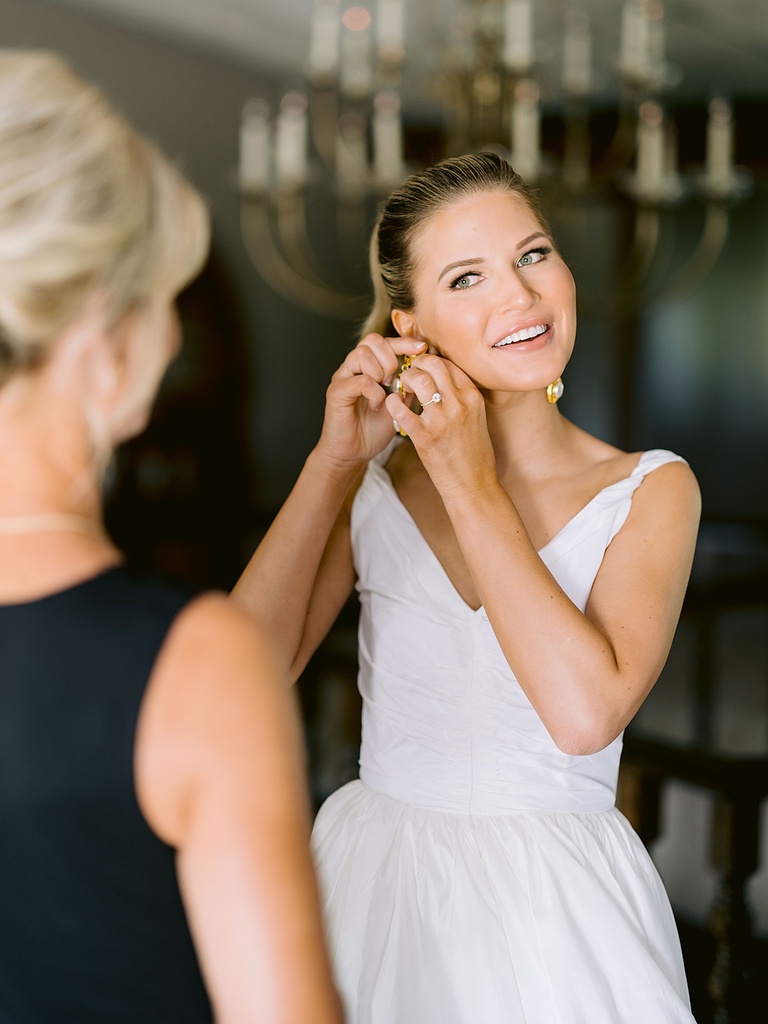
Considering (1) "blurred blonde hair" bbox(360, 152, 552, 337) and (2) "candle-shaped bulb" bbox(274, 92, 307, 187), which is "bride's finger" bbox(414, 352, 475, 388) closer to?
(1) "blurred blonde hair" bbox(360, 152, 552, 337)

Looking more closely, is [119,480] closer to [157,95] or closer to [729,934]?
[157,95]

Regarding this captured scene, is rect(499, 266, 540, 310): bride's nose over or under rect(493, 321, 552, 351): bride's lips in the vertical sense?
over

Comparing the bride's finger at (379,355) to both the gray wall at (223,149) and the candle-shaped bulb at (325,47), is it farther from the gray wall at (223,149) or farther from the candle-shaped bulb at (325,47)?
the gray wall at (223,149)

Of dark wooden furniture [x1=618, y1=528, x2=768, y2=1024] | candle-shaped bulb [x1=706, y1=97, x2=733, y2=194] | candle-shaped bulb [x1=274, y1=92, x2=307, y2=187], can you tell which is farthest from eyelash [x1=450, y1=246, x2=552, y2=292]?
candle-shaped bulb [x1=706, y1=97, x2=733, y2=194]

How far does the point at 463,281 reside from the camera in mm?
1418

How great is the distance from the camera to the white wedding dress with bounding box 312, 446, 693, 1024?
1.24 meters

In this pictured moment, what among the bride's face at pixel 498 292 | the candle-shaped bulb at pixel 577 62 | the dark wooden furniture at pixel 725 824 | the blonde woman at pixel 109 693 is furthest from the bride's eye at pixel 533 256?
the candle-shaped bulb at pixel 577 62

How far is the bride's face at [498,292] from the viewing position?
4.48 ft

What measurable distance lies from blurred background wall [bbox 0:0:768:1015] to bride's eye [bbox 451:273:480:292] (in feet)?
5.10

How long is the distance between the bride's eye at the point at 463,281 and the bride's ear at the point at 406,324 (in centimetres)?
13

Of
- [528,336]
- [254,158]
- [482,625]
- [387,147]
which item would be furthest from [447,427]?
[254,158]

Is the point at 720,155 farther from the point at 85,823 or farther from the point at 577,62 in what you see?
the point at 85,823

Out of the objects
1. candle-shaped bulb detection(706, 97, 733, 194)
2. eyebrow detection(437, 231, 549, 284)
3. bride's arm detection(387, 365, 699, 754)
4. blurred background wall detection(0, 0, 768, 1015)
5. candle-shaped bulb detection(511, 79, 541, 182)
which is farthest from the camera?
blurred background wall detection(0, 0, 768, 1015)

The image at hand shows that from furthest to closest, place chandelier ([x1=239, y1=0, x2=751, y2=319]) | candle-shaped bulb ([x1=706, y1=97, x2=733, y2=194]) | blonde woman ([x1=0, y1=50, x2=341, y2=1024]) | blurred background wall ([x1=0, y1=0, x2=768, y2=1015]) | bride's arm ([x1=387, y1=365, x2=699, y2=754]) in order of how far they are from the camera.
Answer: blurred background wall ([x1=0, y1=0, x2=768, y2=1015])
candle-shaped bulb ([x1=706, y1=97, x2=733, y2=194])
chandelier ([x1=239, y1=0, x2=751, y2=319])
bride's arm ([x1=387, y1=365, x2=699, y2=754])
blonde woman ([x1=0, y1=50, x2=341, y2=1024])
